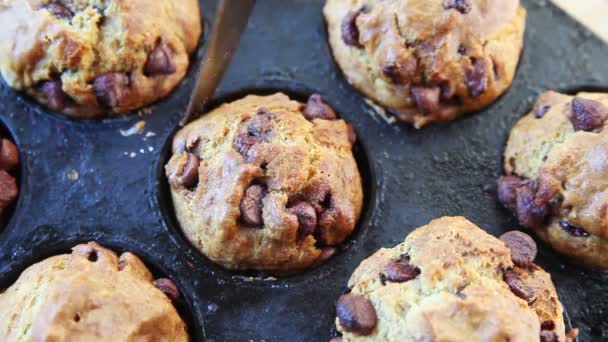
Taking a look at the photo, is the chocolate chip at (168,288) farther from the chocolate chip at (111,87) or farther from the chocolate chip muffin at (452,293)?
the chocolate chip at (111,87)

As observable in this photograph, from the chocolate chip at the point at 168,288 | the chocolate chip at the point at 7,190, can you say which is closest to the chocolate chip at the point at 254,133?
the chocolate chip at the point at 168,288

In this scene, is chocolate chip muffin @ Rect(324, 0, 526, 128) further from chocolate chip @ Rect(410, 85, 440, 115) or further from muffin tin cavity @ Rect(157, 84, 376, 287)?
muffin tin cavity @ Rect(157, 84, 376, 287)

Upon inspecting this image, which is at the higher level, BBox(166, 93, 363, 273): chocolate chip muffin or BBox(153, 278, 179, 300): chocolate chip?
BBox(166, 93, 363, 273): chocolate chip muffin

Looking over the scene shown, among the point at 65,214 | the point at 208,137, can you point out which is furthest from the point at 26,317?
the point at 208,137

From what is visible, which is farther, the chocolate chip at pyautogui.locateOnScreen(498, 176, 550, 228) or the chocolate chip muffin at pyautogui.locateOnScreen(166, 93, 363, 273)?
the chocolate chip at pyautogui.locateOnScreen(498, 176, 550, 228)

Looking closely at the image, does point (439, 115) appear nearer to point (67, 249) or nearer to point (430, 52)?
point (430, 52)

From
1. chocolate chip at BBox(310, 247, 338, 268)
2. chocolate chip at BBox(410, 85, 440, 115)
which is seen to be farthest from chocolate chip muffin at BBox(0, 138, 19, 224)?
chocolate chip at BBox(410, 85, 440, 115)

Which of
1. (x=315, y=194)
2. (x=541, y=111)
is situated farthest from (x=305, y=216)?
(x=541, y=111)

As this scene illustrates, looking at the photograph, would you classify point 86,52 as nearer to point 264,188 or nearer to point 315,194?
point 264,188
